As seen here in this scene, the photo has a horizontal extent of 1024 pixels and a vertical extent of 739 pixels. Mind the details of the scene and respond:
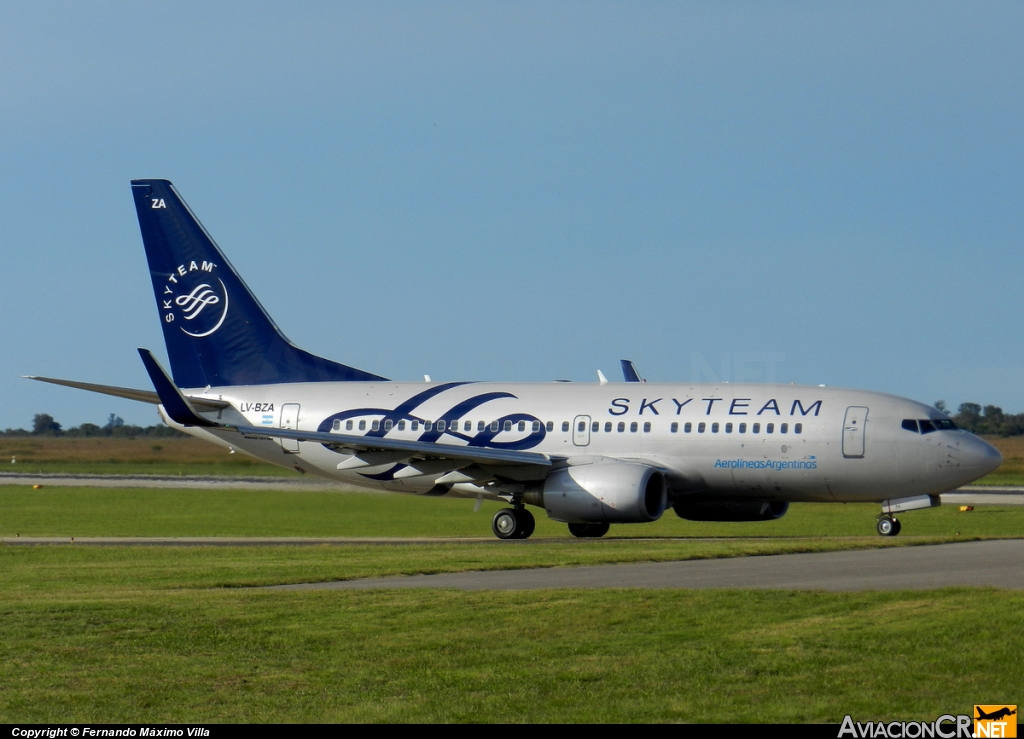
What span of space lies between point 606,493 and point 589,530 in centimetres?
306

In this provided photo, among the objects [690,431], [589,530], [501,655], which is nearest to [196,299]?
[589,530]

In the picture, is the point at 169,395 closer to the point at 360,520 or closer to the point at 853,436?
the point at 360,520

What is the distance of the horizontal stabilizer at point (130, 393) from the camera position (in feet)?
107

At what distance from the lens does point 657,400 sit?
104ft

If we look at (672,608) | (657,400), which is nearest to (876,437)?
(657,400)

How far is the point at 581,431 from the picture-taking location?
31.9 m

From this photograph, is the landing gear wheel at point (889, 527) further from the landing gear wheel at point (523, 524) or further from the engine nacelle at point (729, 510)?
the landing gear wheel at point (523, 524)

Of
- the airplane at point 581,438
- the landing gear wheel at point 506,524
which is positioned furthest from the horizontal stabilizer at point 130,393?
the landing gear wheel at point 506,524

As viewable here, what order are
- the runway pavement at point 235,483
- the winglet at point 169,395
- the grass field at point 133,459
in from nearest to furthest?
the winglet at point 169,395 → the runway pavement at point 235,483 → the grass field at point 133,459

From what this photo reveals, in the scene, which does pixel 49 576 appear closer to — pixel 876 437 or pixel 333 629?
pixel 333 629

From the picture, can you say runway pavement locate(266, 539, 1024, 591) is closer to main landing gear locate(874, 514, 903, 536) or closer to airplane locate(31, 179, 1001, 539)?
main landing gear locate(874, 514, 903, 536)

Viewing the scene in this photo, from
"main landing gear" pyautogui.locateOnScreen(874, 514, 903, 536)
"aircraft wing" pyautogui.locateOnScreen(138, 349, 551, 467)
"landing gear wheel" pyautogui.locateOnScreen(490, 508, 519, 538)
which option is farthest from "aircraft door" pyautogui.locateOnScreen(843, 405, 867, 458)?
"landing gear wheel" pyautogui.locateOnScreen(490, 508, 519, 538)

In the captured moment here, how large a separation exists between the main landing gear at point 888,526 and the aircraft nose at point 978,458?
76.5 inches

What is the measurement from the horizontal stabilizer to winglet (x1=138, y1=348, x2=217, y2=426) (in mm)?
1752
